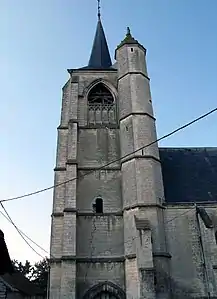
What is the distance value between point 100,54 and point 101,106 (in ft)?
18.1

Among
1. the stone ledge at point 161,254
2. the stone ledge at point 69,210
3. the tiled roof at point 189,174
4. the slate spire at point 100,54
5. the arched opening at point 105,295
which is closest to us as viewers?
the stone ledge at point 161,254

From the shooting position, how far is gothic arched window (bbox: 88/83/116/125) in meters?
→ 17.3

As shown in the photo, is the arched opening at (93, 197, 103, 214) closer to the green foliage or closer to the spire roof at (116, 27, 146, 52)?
the spire roof at (116, 27, 146, 52)

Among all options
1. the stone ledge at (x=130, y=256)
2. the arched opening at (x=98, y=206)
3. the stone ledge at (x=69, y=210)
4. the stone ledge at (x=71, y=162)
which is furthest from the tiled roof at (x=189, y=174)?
the stone ledge at (x=71, y=162)

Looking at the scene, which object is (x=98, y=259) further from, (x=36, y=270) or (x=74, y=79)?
(x=36, y=270)

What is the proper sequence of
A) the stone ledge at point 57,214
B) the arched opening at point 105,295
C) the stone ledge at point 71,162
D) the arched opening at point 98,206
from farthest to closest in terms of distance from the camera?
the stone ledge at point 71,162
the arched opening at point 98,206
the stone ledge at point 57,214
the arched opening at point 105,295

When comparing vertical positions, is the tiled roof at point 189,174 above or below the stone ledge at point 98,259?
above

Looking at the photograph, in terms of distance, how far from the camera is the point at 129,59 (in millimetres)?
17953

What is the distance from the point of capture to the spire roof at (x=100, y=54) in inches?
820

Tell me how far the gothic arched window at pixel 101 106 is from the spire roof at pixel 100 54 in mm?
1732

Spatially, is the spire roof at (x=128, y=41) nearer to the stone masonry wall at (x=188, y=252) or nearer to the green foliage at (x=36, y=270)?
the stone masonry wall at (x=188, y=252)

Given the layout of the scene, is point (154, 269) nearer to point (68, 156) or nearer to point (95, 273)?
point (95, 273)

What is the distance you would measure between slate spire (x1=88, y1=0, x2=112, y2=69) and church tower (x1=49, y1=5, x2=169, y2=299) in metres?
1.98

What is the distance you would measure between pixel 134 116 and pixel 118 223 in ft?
16.7
